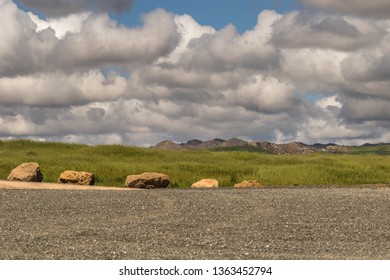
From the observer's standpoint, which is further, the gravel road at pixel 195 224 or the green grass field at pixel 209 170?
the green grass field at pixel 209 170

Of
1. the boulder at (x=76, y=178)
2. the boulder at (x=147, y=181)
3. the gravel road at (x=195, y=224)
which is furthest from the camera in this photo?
the boulder at (x=76, y=178)

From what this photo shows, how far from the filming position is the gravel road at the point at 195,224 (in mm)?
18516

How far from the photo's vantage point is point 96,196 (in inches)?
1323

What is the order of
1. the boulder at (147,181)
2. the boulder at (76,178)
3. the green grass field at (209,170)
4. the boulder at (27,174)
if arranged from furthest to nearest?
the green grass field at (209,170)
the boulder at (76,178)
the boulder at (27,174)
the boulder at (147,181)

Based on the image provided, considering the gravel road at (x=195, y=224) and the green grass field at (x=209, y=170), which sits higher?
the green grass field at (x=209, y=170)

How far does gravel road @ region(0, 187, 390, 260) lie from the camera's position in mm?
18516

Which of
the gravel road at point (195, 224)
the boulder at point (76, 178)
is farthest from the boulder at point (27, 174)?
the gravel road at point (195, 224)

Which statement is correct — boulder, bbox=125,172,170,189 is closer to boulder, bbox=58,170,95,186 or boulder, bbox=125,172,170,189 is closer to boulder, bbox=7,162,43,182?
boulder, bbox=58,170,95,186

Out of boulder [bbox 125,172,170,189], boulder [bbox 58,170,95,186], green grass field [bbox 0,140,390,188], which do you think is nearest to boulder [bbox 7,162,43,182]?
boulder [bbox 58,170,95,186]

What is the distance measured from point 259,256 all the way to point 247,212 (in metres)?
10.4

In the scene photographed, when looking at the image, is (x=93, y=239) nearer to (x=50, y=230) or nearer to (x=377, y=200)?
(x=50, y=230)

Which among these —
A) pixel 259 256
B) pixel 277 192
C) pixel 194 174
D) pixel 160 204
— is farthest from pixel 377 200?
pixel 194 174

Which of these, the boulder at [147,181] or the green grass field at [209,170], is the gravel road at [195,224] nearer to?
the boulder at [147,181]
